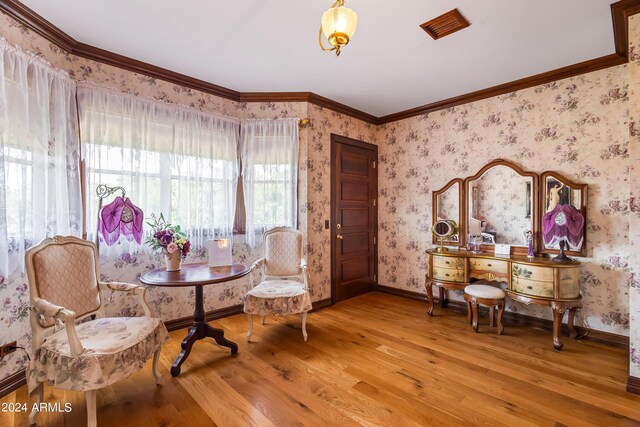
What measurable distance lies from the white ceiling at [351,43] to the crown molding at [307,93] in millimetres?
65

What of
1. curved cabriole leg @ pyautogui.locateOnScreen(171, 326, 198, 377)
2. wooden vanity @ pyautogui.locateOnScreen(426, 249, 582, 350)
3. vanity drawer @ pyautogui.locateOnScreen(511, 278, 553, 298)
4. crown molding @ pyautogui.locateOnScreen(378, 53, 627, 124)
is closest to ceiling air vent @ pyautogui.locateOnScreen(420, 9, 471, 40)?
crown molding @ pyautogui.locateOnScreen(378, 53, 627, 124)

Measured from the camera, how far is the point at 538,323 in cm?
307

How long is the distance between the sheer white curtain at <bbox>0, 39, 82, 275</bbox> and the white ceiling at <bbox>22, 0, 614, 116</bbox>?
0.46m

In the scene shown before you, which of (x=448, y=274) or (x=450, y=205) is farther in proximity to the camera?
(x=450, y=205)

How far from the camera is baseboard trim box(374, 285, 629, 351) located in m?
2.66

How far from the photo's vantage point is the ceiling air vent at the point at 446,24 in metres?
2.09

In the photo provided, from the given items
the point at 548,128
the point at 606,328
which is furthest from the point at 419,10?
the point at 606,328

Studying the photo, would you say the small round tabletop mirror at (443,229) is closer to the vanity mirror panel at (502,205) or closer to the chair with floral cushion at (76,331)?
the vanity mirror panel at (502,205)

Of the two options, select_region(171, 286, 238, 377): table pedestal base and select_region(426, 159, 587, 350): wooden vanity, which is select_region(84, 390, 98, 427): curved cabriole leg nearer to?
select_region(171, 286, 238, 377): table pedestal base

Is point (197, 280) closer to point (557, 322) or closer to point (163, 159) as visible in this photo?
point (163, 159)

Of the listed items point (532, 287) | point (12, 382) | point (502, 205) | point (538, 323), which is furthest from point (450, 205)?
point (12, 382)

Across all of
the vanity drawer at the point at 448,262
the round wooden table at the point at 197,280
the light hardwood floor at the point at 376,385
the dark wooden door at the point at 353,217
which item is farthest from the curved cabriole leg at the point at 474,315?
the round wooden table at the point at 197,280

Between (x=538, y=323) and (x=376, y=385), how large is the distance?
215 cm

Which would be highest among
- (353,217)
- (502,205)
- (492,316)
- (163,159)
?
(163,159)
